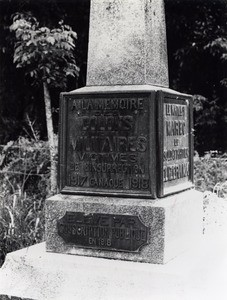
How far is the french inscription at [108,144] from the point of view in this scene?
4.29 metres

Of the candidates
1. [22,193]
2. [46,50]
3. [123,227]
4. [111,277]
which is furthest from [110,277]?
[46,50]

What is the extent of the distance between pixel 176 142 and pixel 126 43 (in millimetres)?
872

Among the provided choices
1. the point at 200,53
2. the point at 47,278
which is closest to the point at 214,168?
the point at 200,53

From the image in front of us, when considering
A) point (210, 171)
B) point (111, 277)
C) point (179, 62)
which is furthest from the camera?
point (179, 62)

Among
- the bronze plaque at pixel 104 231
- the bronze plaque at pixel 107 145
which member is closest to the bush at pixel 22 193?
the bronze plaque at pixel 104 231

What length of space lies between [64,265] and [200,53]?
29.4 ft

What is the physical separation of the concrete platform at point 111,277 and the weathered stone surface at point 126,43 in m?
1.38

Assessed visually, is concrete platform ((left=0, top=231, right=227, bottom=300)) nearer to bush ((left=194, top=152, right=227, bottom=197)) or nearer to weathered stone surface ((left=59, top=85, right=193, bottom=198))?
weathered stone surface ((left=59, top=85, right=193, bottom=198))

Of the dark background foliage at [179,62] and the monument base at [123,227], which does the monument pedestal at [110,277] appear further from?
the dark background foliage at [179,62]

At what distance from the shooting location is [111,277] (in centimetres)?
398

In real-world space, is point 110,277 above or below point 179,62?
below

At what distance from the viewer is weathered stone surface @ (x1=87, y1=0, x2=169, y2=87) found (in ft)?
14.5

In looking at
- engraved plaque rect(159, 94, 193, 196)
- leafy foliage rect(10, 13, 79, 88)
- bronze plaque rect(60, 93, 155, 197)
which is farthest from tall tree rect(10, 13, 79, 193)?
bronze plaque rect(60, 93, 155, 197)

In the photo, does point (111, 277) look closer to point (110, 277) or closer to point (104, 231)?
point (110, 277)
